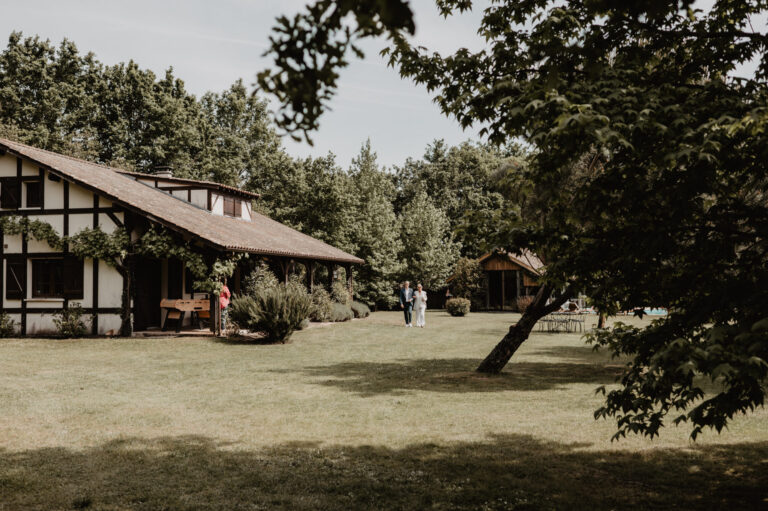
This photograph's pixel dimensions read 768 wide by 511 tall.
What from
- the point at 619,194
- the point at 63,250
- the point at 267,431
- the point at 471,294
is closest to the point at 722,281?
the point at 619,194

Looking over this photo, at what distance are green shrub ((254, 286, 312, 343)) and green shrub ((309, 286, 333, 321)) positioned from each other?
7754mm

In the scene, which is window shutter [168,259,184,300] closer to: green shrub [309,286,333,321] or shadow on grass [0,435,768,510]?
green shrub [309,286,333,321]

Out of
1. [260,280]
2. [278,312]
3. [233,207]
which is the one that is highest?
[233,207]

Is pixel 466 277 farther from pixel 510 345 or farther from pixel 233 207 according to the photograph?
pixel 510 345

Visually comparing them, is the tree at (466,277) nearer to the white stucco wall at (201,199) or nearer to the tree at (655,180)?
the white stucco wall at (201,199)

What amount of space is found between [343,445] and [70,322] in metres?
16.1

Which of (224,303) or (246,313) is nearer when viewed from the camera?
(246,313)

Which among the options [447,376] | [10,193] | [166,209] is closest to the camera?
[447,376]

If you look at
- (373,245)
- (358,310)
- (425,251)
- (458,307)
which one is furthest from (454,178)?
(358,310)

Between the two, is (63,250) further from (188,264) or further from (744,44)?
(744,44)

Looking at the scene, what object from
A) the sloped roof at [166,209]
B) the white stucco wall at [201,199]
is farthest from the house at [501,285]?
Result: the white stucco wall at [201,199]

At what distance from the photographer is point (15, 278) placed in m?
21.1

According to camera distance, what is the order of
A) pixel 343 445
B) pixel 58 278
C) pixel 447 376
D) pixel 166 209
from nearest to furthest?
pixel 343 445
pixel 447 376
pixel 58 278
pixel 166 209

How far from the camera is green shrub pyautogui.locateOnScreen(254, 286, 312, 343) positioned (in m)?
17.9
